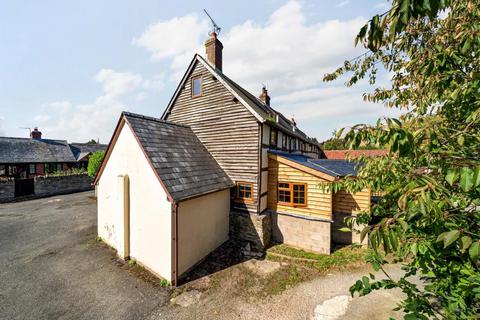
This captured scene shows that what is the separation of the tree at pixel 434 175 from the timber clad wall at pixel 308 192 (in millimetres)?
6449

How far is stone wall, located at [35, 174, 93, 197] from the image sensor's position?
22.4 metres

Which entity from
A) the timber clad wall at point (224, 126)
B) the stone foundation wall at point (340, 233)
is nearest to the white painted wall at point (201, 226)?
the timber clad wall at point (224, 126)

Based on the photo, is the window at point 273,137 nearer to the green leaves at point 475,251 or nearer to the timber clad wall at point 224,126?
the timber clad wall at point 224,126

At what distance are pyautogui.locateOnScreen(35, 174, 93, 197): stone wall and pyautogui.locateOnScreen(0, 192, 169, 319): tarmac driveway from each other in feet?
37.9

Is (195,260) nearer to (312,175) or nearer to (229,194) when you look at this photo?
(229,194)

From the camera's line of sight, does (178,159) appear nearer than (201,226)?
No

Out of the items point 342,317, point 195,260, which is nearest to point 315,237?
point 342,317

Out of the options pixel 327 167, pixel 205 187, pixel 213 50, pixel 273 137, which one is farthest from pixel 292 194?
pixel 213 50

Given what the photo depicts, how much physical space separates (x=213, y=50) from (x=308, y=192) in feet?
37.7

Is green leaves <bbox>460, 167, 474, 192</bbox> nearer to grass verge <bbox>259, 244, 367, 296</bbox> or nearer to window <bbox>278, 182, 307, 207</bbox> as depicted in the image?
grass verge <bbox>259, 244, 367, 296</bbox>

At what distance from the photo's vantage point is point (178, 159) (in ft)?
32.1

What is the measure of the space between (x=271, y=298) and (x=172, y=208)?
4.90 metres

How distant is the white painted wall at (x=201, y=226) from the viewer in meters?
8.19

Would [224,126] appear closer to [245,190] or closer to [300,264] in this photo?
[245,190]
